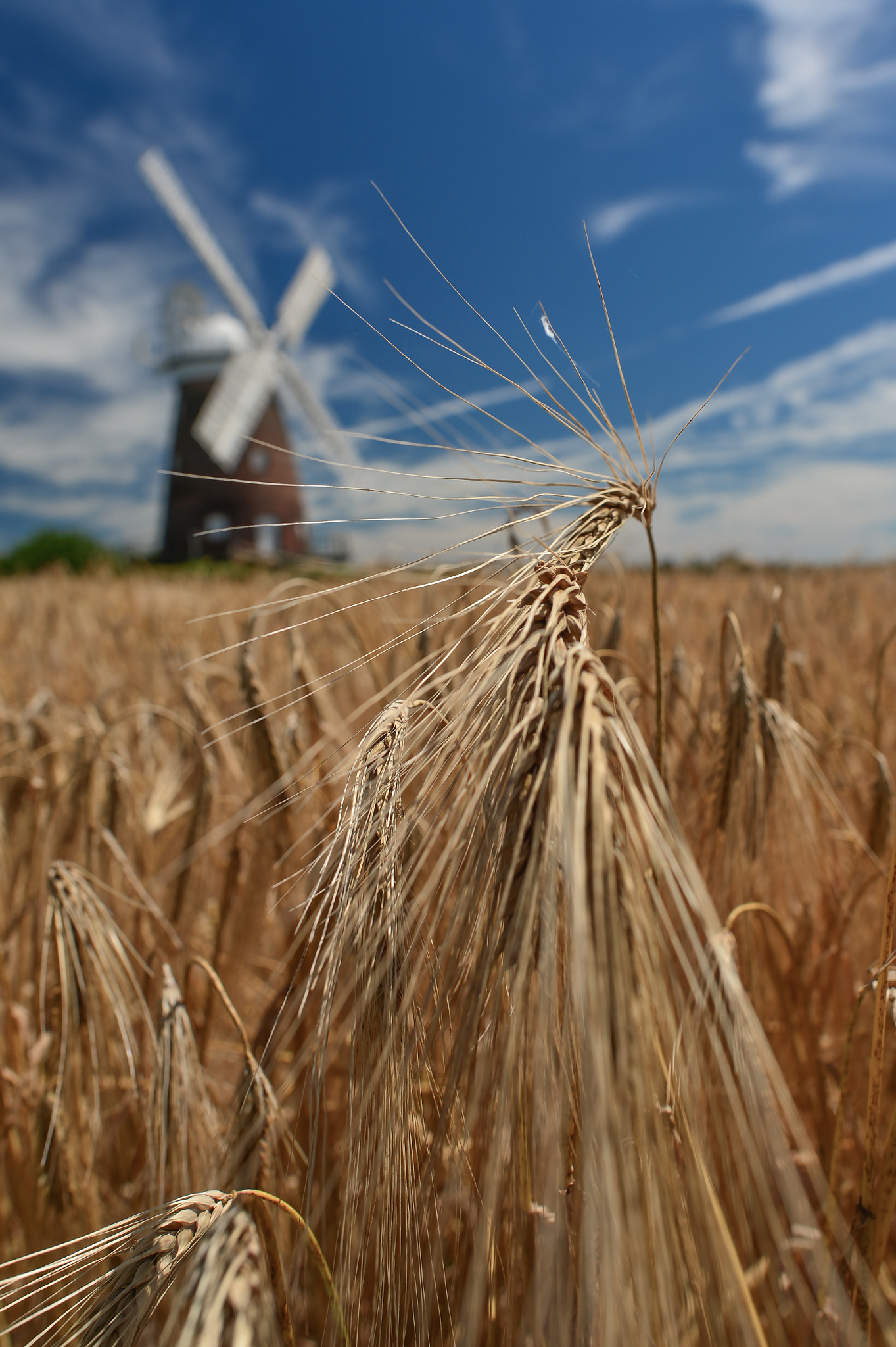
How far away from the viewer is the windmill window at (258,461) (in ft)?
62.5

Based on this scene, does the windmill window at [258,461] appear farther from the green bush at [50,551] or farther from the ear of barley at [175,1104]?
the ear of barley at [175,1104]

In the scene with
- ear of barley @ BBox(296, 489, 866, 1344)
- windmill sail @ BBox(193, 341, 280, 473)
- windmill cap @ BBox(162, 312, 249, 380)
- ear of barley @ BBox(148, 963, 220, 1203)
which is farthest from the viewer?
windmill cap @ BBox(162, 312, 249, 380)

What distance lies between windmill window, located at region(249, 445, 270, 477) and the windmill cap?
11.4 ft

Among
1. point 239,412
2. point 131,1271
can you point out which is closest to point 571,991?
point 131,1271

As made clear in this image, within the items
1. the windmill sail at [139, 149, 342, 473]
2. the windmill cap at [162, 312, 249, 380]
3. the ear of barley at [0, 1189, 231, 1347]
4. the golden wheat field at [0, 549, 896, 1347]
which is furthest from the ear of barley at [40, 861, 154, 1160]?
the windmill cap at [162, 312, 249, 380]

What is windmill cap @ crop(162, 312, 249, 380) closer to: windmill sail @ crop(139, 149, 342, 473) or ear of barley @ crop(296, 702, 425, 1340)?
windmill sail @ crop(139, 149, 342, 473)

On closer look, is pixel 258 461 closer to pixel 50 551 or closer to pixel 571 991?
pixel 50 551

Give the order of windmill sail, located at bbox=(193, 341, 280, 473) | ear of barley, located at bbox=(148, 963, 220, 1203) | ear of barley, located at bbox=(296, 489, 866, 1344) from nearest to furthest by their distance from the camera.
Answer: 1. ear of barley, located at bbox=(296, 489, 866, 1344)
2. ear of barley, located at bbox=(148, 963, 220, 1203)
3. windmill sail, located at bbox=(193, 341, 280, 473)

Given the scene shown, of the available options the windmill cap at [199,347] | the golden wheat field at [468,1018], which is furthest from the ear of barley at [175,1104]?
the windmill cap at [199,347]

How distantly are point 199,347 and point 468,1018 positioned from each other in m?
24.6

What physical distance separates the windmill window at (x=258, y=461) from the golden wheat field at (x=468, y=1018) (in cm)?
1849

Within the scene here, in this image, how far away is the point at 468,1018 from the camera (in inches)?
15.4

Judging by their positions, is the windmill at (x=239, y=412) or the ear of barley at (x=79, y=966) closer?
the ear of barley at (x=79, y=966)

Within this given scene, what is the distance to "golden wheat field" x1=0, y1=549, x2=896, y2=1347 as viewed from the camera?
1.22 feet
